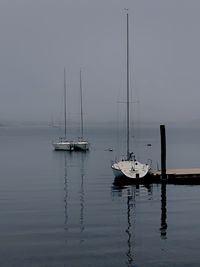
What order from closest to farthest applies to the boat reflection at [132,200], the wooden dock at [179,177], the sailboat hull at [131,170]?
the boat reflection at [132,200] → the sailboat hull at [131,170] → the wooden dock at [179,177]

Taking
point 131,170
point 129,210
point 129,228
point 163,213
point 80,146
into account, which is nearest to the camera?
point 129,228

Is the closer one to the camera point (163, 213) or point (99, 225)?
point (99, 225)

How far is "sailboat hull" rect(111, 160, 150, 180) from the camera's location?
4734cm

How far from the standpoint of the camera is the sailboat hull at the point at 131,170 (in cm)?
4734

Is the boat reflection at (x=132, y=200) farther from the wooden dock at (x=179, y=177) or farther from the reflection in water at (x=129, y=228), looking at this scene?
the wooden dock at (x=179, y=177)

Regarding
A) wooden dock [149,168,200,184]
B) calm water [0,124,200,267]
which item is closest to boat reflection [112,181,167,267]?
calm water [0,124,200,267]

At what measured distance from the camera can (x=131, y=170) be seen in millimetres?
48094

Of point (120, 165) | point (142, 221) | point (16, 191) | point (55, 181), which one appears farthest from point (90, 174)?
point (142, 221)

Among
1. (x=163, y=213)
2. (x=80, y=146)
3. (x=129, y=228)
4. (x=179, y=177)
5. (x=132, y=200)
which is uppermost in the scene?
(x=80, y=146)

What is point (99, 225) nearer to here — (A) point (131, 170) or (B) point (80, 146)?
(A) point (131, 170)

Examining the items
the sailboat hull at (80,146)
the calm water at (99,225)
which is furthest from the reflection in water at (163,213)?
the sailboat hull at (80,146)

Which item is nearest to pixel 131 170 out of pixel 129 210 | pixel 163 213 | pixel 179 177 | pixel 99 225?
pixel 179 177

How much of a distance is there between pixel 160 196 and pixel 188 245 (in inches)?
709

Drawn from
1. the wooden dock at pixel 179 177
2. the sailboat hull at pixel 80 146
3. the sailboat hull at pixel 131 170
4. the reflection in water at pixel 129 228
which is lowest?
the reflection in water at pixel 129 228
